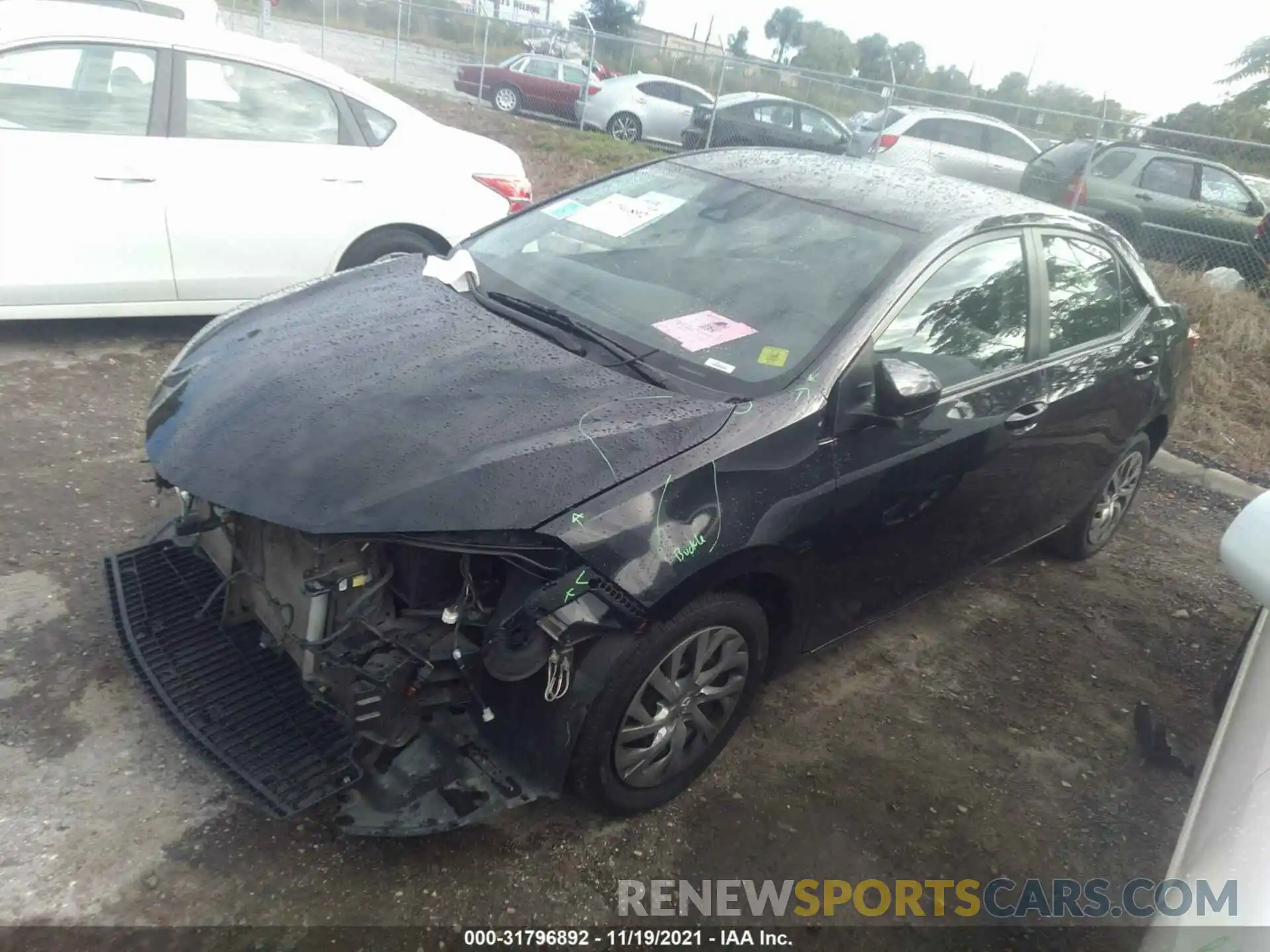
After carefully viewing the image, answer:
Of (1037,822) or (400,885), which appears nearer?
(400,885)

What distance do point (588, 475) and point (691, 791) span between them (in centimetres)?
117

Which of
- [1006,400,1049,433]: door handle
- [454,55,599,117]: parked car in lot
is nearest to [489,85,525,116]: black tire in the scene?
[454,55,599,117]: parked car in lot

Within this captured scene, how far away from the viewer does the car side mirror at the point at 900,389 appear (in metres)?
2.77

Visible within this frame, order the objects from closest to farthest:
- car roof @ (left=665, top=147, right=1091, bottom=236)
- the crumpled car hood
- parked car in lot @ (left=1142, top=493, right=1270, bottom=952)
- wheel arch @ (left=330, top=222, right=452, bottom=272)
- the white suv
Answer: parked car in lot @ (left=1142, top=493, right=1270, bottom=952), the crumpled car hood, car roof @ (left=665, top=147, right=1091, bottom=236), wheel arch @ (left=330, top=222, right=452, bottom=272), the white suv

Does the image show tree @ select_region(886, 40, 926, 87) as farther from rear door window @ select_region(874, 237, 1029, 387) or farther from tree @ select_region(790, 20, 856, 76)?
rear door window @ select_region(874, 237, 1029, 387)

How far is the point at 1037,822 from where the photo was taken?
3.12 metres

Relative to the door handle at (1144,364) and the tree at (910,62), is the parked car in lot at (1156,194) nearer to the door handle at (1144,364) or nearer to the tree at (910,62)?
the door handle at (1144,364)

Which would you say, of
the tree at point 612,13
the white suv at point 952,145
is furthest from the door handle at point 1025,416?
the tree at point 612,13

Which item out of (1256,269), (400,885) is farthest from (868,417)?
(1256,269)

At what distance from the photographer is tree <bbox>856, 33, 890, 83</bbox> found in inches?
1385

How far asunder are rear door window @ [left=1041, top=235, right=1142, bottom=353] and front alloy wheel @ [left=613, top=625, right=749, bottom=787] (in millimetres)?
1851

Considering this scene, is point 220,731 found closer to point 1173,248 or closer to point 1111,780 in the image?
point 1111,780

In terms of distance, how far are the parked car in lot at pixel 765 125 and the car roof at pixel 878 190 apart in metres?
10.6

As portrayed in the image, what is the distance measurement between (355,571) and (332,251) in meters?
3.61
